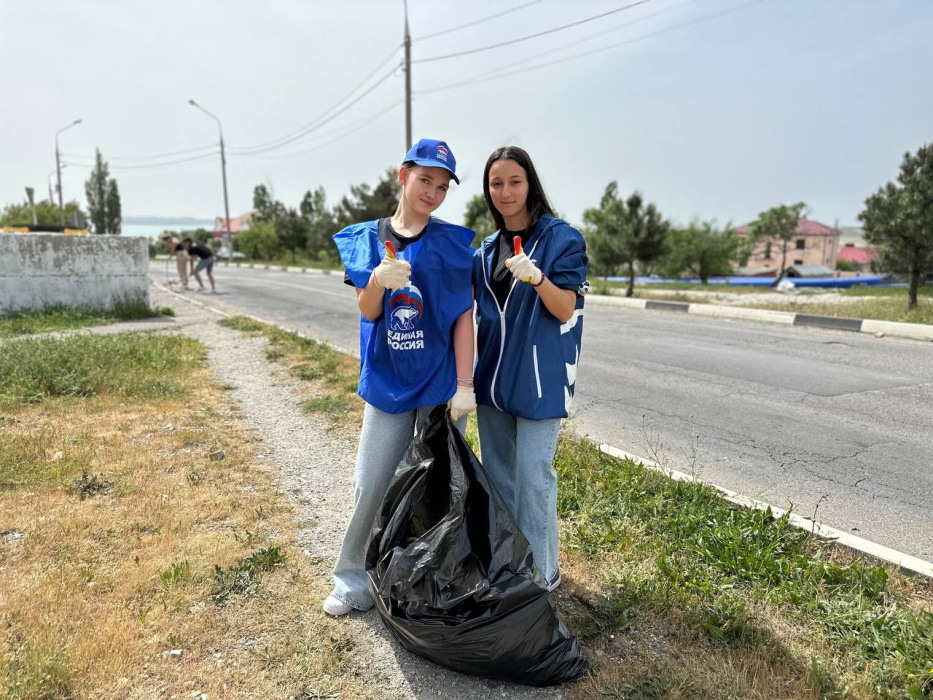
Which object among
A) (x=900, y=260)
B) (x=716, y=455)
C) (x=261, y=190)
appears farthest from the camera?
(x=261, y=190)

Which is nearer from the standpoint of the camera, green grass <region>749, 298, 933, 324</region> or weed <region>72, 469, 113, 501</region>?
weed <region>72, 469, 113, 501</region>

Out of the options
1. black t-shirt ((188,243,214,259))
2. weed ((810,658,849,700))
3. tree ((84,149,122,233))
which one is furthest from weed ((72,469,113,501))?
tree ((84,149,122,233))

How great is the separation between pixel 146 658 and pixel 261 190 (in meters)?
80.6

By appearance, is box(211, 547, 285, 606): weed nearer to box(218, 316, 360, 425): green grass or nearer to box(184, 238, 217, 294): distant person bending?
box(218, 316, 360, 425): green grass

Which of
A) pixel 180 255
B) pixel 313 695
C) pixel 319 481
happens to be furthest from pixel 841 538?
pixel 180 255

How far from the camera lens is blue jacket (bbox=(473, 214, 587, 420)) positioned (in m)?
2.15

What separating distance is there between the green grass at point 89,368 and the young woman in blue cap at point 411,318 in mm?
3673

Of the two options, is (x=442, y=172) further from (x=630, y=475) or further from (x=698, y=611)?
(x=630, y=475)

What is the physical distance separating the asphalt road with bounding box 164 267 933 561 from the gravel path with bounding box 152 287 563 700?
6.32 ft

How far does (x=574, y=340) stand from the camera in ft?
7.43

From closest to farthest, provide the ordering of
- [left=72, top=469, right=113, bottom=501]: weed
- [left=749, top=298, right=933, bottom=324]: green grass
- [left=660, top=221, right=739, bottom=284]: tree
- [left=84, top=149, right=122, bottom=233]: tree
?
[left=72, top=469, right=113, bottom=501]: weed < [left=749, top=298, right=933, bottom=324]: green grass < [left=660, top=221, right=739, bottom=284]: tree < [left=84, top=149, right=122, bottom=233]: tree

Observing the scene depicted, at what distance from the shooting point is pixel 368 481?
2.35 meters

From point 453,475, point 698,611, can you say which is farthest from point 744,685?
point 453,475

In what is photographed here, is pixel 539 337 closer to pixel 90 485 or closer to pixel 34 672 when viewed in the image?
pixel 34 672
